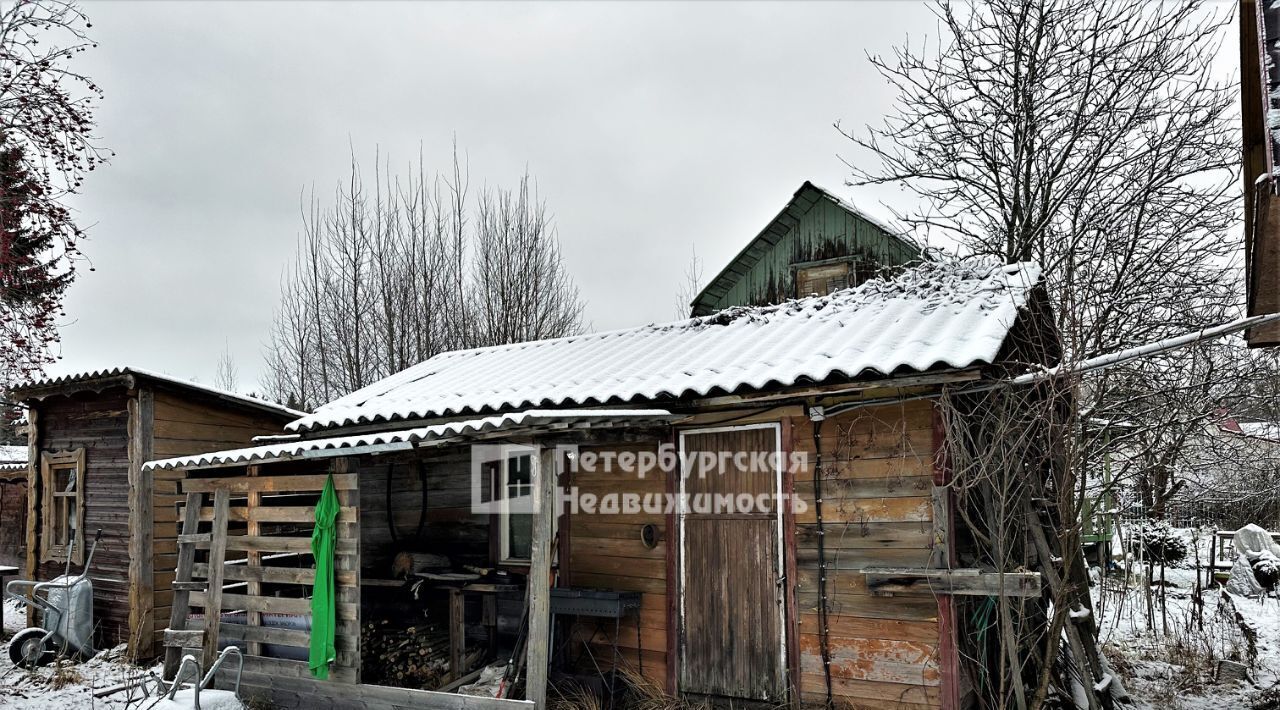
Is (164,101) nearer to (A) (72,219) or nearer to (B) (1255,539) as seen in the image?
(A) (72,219)

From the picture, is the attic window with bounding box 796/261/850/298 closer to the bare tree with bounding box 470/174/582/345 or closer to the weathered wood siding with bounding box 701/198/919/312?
the weathered wood siding with bounding box 701/198/919/312

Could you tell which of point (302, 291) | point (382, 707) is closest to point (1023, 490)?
point (382, 707)

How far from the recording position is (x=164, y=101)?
9.80 meters

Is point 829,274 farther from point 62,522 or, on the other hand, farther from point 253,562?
point 62,522

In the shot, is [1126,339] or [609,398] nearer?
[609,398]

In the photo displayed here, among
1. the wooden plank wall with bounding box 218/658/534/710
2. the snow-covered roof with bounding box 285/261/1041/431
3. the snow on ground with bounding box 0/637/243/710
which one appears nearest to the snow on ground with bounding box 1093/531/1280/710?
the snow-covered roof with bounding box 285/261/1041/431

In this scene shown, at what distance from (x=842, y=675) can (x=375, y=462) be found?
15.2 feet

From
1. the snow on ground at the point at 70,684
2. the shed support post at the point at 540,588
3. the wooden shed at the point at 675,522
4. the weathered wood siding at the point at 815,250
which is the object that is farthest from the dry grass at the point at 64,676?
the weathered wood siding at the point at 815,250

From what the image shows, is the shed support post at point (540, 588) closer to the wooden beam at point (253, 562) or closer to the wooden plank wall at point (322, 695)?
the wooden plank wall at point (322, 695)

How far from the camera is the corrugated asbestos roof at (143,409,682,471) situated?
6.09 metres

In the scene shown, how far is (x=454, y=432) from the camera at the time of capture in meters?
6.18

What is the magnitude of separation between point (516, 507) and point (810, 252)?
1067 cm

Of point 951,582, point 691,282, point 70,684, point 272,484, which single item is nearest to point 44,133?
point 272,484

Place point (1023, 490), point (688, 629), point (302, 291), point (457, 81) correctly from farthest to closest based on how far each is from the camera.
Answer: point (302, 291), point (457, 81), point (688, 629), point (1023, 490)
